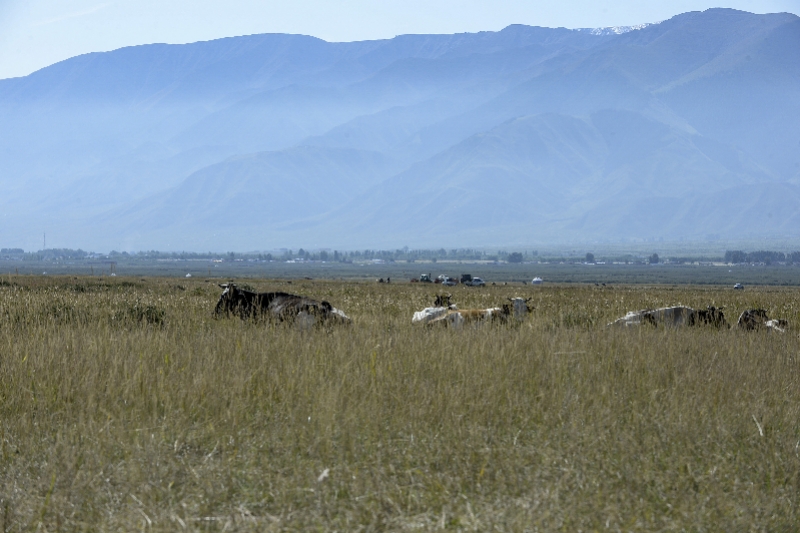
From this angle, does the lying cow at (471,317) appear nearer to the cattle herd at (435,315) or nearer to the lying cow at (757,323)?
the cattle herd at (435,315)

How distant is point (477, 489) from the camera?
599 centimetres

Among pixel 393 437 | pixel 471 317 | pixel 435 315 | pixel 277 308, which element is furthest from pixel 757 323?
pixel 393 437

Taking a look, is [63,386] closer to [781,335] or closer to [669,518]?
[669,518]

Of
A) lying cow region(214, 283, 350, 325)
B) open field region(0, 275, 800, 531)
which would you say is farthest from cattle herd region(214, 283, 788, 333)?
open field region(0, 275, 800, 531)

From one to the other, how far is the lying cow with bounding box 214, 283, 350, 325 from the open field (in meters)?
4.34

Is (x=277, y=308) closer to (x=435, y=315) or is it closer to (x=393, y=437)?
(x=435, y=315)

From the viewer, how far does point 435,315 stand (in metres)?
17.1

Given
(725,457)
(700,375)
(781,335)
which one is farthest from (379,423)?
(781,335)

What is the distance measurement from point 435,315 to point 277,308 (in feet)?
10.3

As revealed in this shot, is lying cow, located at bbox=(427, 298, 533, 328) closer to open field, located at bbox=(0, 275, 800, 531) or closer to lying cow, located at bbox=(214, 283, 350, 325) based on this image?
lying cow, located at bbox=(214, 283, 350, 325)

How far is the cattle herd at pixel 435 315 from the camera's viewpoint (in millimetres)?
15320

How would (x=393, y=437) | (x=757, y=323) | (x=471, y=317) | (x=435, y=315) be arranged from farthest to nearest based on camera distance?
(x=435, y=315)
(x=757, y=323)
(x=471, y=317)
(x=393, y=437)

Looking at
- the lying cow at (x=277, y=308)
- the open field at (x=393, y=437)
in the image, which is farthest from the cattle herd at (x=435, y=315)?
the open field at (x=393, y=437)

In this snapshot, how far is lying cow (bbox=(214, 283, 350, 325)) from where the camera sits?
1527 centimetres
